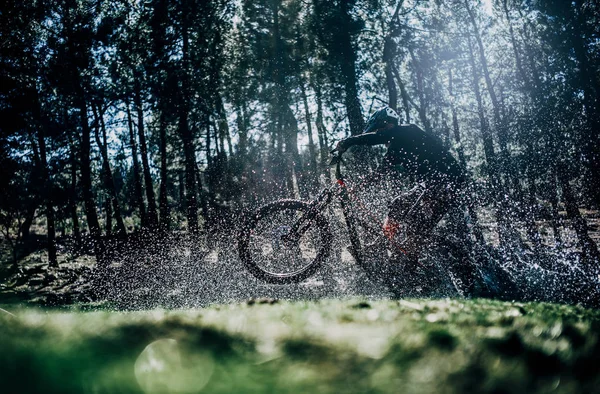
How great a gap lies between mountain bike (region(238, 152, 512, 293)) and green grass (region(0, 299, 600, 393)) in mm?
5064

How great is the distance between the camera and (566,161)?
20281 millimetres

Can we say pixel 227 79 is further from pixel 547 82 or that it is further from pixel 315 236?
pixel 547 82

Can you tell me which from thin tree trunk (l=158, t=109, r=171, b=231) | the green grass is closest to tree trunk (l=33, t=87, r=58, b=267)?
thin tree trunk (l=158, t=109, r=171, b=231)

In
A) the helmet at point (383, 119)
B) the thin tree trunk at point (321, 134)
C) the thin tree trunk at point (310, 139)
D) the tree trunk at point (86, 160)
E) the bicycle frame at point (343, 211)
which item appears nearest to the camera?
the bicycle frame at point (343, 211)

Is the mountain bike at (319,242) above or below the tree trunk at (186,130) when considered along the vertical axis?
below

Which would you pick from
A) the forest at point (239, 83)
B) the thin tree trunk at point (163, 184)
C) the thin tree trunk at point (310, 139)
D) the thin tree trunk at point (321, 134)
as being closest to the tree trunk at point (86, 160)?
the forest at point (239, 83)

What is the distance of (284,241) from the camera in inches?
243

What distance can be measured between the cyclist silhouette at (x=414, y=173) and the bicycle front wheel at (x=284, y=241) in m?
1.10

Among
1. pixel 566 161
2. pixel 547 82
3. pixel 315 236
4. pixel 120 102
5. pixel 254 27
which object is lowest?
pixel 315 236

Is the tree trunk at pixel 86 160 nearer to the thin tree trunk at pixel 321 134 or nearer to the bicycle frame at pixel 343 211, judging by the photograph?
the thin tree trunk at pixel 321 134

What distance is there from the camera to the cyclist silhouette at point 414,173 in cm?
620

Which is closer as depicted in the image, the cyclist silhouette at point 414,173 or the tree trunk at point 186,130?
the cyclist silhouette at point 414,173

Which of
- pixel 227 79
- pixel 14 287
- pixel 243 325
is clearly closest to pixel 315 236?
pixel 243 325

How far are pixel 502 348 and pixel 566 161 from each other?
2384 centimetres
